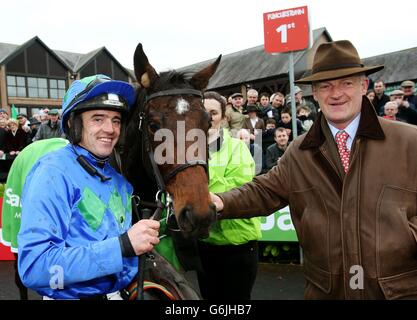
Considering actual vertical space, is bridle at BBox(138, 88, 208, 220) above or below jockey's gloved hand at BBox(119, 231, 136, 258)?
above

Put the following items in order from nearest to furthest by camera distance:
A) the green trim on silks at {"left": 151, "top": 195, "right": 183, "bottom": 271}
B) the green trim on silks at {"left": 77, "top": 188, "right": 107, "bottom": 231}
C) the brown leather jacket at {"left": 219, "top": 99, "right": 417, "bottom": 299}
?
1. the green trim on silks at {"left": 77, "top": 188, "right": 107, "bottom": 231}
2. the brown leather jacket at {"left": 219, "top": 99, "right": 417, "bottom": 299}
3. the green trim on silks at {"left": 151, "top": 195, "right": 183, "bottom": 271}

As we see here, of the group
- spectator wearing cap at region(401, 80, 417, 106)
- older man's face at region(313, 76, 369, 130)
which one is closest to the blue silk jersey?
older man's face at region(313, 76, 369, 130)

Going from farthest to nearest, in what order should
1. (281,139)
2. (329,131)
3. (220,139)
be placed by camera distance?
(281,139), (220,139), (329,131)

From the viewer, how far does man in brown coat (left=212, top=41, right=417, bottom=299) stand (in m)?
2.10

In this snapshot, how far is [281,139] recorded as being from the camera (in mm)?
6699

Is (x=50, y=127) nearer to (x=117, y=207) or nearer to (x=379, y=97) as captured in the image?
(x=379, y=97)

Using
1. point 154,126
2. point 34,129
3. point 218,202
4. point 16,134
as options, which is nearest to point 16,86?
point 34,129

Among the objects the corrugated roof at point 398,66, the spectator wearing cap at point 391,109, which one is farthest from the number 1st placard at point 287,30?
the corrugated roof at point 398,66

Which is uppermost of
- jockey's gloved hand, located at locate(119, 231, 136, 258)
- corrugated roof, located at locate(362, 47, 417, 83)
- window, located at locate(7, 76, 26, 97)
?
window, located at locate(7, 76, 26, 97)

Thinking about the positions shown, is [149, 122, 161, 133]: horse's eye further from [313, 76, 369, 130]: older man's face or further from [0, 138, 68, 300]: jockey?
[0, 138, 68, 300]: jockey

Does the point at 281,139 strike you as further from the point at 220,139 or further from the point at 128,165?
the point at 128,165

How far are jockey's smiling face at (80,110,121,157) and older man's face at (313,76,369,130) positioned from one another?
1.32 metres
